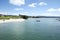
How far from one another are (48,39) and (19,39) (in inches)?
116

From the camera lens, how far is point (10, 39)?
11.5 meters

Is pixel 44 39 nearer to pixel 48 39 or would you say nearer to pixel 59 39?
pixel 48 39

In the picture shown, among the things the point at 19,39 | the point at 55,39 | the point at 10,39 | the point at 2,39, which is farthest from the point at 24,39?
the point at 55,39

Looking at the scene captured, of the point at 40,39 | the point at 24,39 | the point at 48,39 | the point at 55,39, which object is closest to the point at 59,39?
the point at 55,39

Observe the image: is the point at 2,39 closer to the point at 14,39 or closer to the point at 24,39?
the point at 14,39

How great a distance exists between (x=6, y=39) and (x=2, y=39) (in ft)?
1.31

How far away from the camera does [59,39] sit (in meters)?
11.7

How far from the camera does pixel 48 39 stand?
11594mm

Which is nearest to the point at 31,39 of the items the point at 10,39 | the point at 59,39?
the point at 10,39

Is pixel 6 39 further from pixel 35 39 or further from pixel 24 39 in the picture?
pixel 35 39

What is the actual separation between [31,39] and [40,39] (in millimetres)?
912

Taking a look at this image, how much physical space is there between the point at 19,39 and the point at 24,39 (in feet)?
1.66

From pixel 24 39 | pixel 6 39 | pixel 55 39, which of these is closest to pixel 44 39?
pixel 55 39

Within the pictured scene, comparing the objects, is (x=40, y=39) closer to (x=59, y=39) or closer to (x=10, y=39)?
(x=59, y=39)
